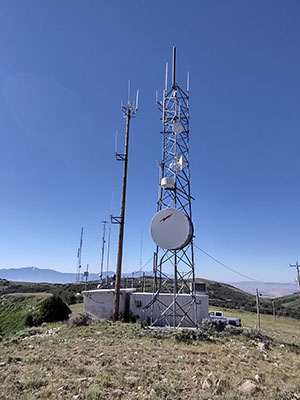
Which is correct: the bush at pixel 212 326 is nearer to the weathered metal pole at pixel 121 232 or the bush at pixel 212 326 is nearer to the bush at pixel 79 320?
the weathered metal pole at pixel 121 232

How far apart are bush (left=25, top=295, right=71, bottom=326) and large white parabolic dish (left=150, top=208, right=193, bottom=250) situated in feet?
18.2

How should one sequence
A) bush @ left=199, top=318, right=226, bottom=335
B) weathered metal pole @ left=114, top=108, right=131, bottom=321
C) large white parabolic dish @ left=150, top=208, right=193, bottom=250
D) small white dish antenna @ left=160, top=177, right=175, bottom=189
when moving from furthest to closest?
1. small white dish antenna @ left=160, top=177, right=175, bottom=189
2. weathered metal pole @ left=114, top=108, right=131, bottom=321
3. large white parabolic dish @ left=150, top=208, right=193, bottom=250
4. bush @ left=199, top=318, right=226, bottom=335

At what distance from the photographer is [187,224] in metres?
12.9

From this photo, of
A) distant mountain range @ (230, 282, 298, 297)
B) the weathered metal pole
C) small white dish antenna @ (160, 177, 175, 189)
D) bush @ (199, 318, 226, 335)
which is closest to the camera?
bush @ (199, 318, 226, 335)

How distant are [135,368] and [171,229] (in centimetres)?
726

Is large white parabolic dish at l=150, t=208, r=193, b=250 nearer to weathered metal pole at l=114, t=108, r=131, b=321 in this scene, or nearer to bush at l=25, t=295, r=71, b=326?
weathered metal pole at l=114, t=108, r=131, b=321

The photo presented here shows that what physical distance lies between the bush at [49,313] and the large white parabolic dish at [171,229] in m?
5.55

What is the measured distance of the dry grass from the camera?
5.25m

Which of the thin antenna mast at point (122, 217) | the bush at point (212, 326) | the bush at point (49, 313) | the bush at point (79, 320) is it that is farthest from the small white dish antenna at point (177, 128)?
the bush at point (49, 313)

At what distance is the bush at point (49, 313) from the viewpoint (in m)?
13.0

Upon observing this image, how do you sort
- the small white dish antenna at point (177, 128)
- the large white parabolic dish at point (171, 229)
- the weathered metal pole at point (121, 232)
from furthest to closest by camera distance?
the small white dish antenna at point (177, 128) → the weathered metal pole at point (121, 232) → the large white parabolic dish at point (171, 229)

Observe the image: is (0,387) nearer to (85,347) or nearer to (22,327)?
(85,347)

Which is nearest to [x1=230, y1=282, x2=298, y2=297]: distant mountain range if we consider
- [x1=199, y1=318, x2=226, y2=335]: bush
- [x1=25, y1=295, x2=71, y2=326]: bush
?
[x1=199, y1=318, x2=226, y2=335]: bush

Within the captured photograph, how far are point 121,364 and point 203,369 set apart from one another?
1.95 metres
